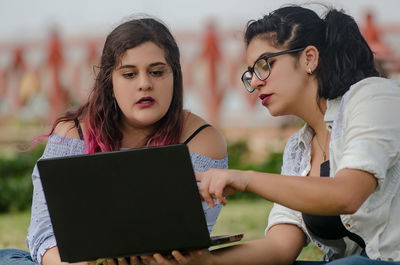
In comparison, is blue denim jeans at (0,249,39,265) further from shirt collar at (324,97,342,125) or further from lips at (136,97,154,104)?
shirt collar at (324,97,342,125)

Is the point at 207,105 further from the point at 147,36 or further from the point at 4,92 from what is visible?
the point at 147,36

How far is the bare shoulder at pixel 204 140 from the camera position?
10.2 feet

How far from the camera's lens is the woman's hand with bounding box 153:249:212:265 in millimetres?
2250

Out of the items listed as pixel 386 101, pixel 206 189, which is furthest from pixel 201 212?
pixel 386 101

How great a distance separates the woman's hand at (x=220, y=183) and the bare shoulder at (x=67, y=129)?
3.68 feet

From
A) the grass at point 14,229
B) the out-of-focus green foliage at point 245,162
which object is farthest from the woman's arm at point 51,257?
the out-of-focus green foliage at point 245,162

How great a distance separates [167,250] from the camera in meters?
2.23

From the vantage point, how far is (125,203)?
220 centimetres

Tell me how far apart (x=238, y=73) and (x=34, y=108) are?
317cm

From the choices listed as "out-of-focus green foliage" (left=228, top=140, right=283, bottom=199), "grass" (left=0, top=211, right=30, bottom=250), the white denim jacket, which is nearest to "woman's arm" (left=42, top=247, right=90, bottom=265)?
the white denim jacket

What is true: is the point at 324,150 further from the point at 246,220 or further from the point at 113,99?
the point at 246,220

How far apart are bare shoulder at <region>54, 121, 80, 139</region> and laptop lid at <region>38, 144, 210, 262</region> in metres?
0.84

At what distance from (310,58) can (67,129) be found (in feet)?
3.91

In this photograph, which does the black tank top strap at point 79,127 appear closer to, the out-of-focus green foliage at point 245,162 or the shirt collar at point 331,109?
the shirt collar at point 331,109
